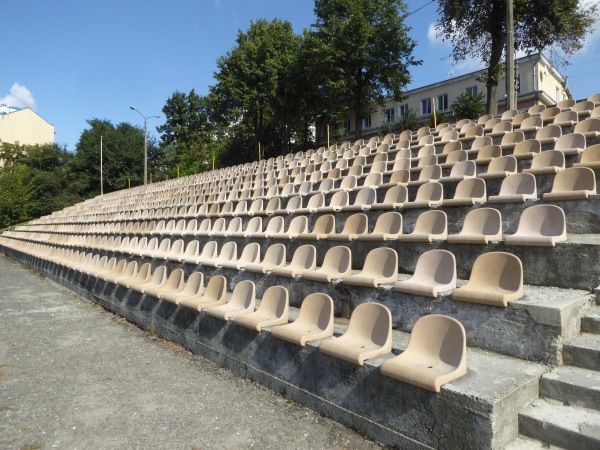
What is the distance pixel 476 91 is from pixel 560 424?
2902cm

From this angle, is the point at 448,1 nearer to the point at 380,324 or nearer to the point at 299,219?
the point at 299,219

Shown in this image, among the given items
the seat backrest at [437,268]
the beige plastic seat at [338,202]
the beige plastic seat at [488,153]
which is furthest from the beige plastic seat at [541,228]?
the beige plastic seat at [338,202]

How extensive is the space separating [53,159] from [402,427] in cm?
4236

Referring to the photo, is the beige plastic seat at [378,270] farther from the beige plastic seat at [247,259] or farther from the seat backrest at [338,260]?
the beige plastic seat at [247,259]

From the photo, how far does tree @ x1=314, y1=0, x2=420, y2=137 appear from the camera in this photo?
23672mm

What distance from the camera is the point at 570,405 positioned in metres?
2.06

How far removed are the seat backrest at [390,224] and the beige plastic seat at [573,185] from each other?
1253 millimetres

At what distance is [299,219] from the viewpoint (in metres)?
5.52

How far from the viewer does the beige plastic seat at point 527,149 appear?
16.3ft

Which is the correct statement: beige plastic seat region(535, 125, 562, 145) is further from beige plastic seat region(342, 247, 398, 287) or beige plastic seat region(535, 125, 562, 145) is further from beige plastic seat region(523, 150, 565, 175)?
beige plastic seat region(342, 247, 398, 287)

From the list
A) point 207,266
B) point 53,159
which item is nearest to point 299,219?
point 207,266

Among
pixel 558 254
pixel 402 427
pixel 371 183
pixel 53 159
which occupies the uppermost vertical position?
pixel 53 159

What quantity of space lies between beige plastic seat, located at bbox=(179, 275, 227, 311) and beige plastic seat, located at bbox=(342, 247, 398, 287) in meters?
1.36

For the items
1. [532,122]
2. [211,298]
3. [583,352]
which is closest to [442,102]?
[532,122]
